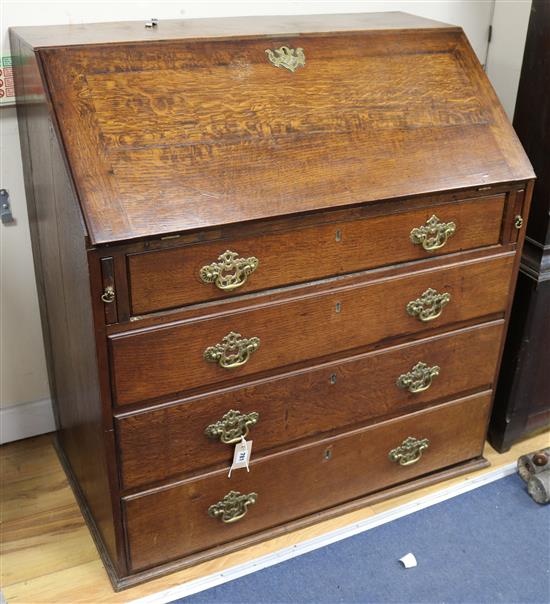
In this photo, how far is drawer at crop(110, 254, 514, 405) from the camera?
5.18ft

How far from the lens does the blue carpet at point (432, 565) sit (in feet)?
6.14

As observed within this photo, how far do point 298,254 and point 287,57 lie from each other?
459 millimetres

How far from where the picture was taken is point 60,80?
4.98 feet

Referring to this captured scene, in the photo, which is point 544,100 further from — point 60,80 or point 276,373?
point 60,80

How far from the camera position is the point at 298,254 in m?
1.64

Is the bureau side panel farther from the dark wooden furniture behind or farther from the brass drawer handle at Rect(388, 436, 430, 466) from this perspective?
the dark wooden furniture behind

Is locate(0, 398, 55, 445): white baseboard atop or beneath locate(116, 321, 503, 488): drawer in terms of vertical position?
beneath

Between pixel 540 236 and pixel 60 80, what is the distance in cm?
132

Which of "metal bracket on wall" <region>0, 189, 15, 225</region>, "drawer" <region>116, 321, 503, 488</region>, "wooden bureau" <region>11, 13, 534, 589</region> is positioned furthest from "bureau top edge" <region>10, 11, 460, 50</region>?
"drawer" <region>116, 321, 503, 488</region>

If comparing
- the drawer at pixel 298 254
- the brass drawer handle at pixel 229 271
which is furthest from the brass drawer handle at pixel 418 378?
the brass drawer handle at pixel 229 271

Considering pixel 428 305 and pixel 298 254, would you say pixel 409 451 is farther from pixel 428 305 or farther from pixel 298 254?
pixel 298 254

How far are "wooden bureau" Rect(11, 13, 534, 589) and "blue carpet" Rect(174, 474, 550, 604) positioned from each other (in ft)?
0.39

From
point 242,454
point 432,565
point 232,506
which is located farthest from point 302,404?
point 432,565

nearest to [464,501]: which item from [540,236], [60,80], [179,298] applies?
[540,236]
